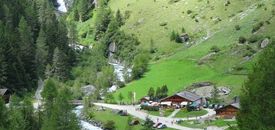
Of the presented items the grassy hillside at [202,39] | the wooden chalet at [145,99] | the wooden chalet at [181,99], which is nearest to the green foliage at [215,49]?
the grassy hillside at [202,39]

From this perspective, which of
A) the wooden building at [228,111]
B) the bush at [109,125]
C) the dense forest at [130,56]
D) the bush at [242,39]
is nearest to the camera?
the wooden building at [228,111]

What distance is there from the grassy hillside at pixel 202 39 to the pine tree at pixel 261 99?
94.1 meters

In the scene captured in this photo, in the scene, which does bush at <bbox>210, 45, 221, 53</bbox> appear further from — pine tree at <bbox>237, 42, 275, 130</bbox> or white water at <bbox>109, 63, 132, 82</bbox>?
pine tree at <bbox>237, 42, 275, 130</bbox>

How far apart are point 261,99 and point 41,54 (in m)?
133

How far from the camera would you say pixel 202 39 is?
559 ft

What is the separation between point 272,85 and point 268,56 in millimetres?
1469

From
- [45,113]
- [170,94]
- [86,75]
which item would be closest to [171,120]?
[170,94]

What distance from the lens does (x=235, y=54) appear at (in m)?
140

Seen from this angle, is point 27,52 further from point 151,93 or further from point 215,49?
point 215,49

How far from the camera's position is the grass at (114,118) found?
3954 inches

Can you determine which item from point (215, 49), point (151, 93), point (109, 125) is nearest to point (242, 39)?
point (215, 49)

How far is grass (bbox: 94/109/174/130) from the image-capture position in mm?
100438

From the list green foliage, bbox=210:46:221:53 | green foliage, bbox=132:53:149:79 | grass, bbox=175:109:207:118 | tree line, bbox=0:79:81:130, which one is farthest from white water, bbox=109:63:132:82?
tree line, bbox=0:79:81:130

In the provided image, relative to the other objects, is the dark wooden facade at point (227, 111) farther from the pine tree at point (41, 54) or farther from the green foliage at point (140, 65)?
the pine tree at point (41, 54)
